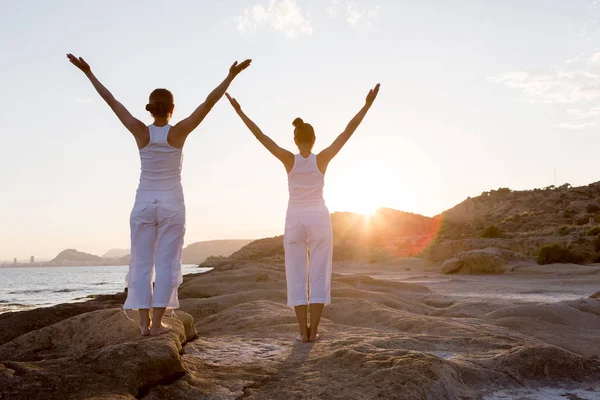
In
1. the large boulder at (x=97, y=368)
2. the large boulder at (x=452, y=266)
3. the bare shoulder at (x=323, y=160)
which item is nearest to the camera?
the large boulder at (x=97, y=368)

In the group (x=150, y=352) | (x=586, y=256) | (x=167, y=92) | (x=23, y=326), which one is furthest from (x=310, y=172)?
(x=586, y=256)

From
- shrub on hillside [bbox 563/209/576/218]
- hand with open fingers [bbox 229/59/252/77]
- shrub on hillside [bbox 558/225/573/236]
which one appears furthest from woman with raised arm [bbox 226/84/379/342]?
shrub on hillside [bbox 563/209/576/218]

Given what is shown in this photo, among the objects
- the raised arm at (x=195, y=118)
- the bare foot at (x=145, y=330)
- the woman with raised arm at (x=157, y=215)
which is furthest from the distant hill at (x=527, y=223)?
the bare foot at (x=145, y=330)

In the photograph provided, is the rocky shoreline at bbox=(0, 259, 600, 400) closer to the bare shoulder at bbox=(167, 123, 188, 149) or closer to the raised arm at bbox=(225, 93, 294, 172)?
the bare shoulder at bbox=(167, 123, 188, 149)

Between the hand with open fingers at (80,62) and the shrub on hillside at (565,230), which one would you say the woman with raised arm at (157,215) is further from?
the shrub on hillside at (565,230)

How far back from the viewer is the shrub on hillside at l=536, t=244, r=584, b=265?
18594 millimetres

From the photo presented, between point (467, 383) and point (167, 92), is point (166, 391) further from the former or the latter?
point (167, 92)

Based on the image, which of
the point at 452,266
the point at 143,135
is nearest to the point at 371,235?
the point at 452,266

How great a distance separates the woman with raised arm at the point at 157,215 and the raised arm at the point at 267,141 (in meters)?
0.88

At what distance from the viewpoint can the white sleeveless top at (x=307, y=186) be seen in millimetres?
4824

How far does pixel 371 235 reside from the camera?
5309cm

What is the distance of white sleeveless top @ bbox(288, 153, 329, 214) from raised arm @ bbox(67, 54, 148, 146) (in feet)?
4.77

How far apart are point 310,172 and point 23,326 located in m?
4.02

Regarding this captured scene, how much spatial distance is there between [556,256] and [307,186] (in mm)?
16795
